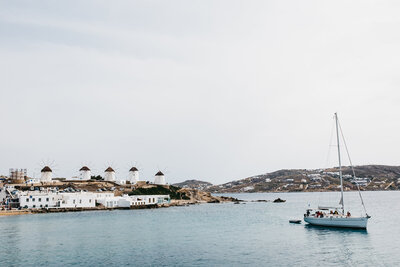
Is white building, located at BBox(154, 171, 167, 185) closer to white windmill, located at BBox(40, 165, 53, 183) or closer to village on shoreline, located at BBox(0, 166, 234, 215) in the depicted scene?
village on shoreline, located at BBox(0, 166, 234, 215)

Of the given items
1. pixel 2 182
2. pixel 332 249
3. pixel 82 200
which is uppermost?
pixel 2 182

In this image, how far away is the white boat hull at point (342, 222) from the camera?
6094 cm

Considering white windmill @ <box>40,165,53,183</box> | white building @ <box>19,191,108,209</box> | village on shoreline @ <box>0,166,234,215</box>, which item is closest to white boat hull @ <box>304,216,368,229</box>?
village on shoreline @ <box>0,166,234,215</box>

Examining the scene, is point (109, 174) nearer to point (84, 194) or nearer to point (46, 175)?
point (46, 175)

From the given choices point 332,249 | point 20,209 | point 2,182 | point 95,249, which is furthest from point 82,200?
point 332,249

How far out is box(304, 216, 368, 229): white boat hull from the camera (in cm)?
6094

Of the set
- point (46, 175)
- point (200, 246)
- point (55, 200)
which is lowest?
point (200, 246)

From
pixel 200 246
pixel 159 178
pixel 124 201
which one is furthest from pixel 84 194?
pixel 200 246

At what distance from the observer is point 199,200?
577 ft

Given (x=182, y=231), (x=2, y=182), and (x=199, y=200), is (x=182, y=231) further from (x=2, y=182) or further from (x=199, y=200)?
(x=2, y=182)

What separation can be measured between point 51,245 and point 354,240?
1715 inches

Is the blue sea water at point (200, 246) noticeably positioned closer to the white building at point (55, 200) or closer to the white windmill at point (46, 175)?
the white building at point (55, 200)

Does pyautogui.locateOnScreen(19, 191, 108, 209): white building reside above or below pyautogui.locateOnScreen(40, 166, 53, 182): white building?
below

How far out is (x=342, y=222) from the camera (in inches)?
2468
